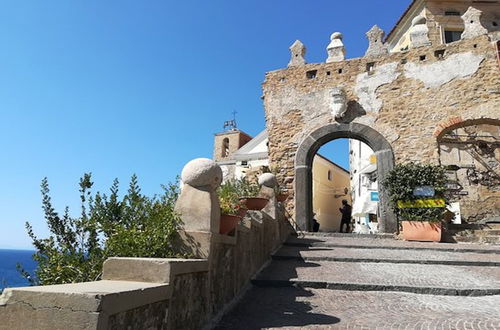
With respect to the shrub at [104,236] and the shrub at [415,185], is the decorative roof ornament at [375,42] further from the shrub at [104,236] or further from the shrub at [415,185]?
the shrub at [104,236]

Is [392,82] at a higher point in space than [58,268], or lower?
higher

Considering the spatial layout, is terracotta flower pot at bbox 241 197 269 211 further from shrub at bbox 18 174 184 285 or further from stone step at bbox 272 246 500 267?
shrub at bbox 18 174 184 285

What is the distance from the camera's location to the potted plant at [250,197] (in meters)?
5.99

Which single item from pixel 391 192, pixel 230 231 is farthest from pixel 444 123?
pixel 230 231

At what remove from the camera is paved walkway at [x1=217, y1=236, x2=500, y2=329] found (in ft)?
9.35

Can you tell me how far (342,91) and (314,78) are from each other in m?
1.13

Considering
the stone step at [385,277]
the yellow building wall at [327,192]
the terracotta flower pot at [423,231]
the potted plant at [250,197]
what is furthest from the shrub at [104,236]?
the yellow building wall at [327,192]

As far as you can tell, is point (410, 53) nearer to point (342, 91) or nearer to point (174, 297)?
point (342, 91)

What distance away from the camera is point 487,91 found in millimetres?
9352

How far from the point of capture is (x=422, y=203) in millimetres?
7723

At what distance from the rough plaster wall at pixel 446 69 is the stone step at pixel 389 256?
5.65 meters

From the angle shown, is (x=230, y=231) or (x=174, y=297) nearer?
(x=174, y=297)

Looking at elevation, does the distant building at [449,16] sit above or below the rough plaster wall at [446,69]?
above

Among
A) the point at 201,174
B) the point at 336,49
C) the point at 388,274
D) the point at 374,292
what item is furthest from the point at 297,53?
the point at 201,174
